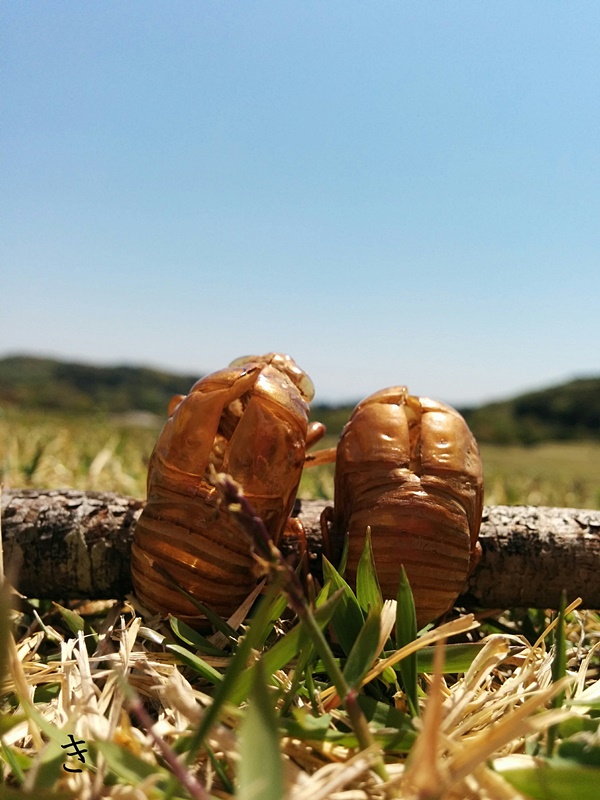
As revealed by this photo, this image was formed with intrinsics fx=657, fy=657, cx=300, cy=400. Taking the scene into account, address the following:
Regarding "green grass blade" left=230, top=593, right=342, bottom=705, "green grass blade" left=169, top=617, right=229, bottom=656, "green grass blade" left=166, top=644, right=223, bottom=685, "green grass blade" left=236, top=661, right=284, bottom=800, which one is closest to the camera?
"green grass blade" left=236, top=661, right=284, bottom=800

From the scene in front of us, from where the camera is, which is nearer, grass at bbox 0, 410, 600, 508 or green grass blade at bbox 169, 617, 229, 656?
green grass blade at bbox 169, 617, 229, 656

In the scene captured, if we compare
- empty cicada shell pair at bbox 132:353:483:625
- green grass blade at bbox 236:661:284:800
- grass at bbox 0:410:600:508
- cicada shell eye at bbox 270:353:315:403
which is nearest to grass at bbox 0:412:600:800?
green grass blade at bbox 236:661:284:800

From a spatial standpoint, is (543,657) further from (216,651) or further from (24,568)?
(24,568)

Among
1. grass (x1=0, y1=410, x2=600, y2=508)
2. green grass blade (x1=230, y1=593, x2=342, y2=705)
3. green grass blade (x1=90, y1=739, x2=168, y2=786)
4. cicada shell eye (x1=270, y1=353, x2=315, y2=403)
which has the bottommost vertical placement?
grass (x1=0, y1=410, x2=600, y2=508)

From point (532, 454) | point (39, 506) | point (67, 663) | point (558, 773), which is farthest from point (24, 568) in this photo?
point (532, 454)

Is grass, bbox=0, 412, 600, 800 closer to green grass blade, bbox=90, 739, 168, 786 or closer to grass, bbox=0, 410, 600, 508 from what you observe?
green grass blade, bbox=90, 739, 168, 786

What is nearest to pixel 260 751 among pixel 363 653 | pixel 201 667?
pixel 363 653

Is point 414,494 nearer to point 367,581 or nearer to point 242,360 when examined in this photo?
point 367,581
